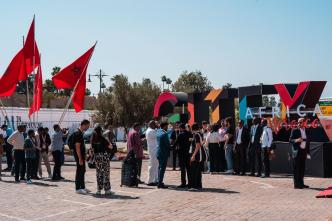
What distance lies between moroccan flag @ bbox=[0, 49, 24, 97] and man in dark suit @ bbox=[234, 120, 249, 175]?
29.9 ft

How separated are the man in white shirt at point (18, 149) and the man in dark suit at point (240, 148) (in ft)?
21.7

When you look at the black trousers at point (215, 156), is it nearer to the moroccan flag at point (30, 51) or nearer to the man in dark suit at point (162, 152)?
the man in dark suit at point (162, 152)

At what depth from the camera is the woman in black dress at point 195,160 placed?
12.9 m

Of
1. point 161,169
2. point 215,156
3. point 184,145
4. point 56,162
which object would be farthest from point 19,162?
point 215,156

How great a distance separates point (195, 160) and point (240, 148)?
159 inches

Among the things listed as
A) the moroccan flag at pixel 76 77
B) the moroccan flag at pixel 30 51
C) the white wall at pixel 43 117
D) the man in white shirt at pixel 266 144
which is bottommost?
the man in white shirt at pixel 266 144

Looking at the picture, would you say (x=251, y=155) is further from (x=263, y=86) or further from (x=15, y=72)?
(x=15, y=72)

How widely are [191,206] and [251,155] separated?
6.14 m

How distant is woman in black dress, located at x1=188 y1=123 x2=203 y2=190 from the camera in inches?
509

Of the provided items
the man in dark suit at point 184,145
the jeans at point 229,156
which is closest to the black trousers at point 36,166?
the man in dark suit at point 184,145

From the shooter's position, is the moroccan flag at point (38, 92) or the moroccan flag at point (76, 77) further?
the moroccan flag at point (38, 92)

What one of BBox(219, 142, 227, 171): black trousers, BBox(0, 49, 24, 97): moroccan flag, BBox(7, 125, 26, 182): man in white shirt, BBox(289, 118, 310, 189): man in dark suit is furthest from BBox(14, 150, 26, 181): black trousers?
BBox(289, 118, 310, 189): man in dark suit

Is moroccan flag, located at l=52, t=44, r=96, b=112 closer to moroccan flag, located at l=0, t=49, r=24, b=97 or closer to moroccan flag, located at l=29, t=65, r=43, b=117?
moroccan flag, located at l=29, t=65, r=43, b=117

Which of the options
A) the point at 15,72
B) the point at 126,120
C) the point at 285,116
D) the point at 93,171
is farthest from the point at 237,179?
the point at 126,120
